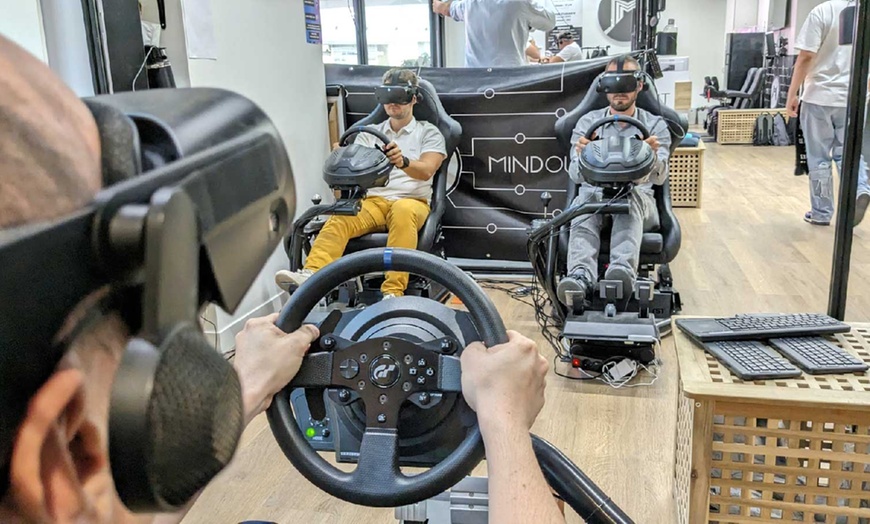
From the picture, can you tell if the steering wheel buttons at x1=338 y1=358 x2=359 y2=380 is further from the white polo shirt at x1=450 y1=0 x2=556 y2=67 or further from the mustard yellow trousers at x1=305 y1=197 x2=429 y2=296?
the white polo shirt at x1=450 y1=0 x2=556 y2=67

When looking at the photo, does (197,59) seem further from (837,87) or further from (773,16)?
(773,16)

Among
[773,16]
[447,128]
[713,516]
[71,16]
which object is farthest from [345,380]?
[773,16]

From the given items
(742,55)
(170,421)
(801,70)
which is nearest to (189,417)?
(170,421)

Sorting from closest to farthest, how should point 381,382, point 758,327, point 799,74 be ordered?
point 381,382 → point 758,327 → point 799,74

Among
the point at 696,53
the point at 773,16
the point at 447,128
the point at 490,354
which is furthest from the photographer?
the point at 696,53

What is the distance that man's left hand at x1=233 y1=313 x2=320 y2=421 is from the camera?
0.94 meters

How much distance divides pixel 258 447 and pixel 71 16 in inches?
60.3

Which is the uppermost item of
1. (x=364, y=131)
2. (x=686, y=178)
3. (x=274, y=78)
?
(x=274, y=78)

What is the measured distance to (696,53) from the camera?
40.7 feet

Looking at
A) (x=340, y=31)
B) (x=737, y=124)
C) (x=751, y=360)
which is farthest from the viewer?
(x=737, y=124)

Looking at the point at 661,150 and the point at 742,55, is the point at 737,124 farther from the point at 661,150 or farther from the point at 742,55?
the point at 661,150

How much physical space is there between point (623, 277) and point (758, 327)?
1.13m

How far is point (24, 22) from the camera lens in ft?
7.48

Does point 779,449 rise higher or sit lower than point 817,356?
lower
